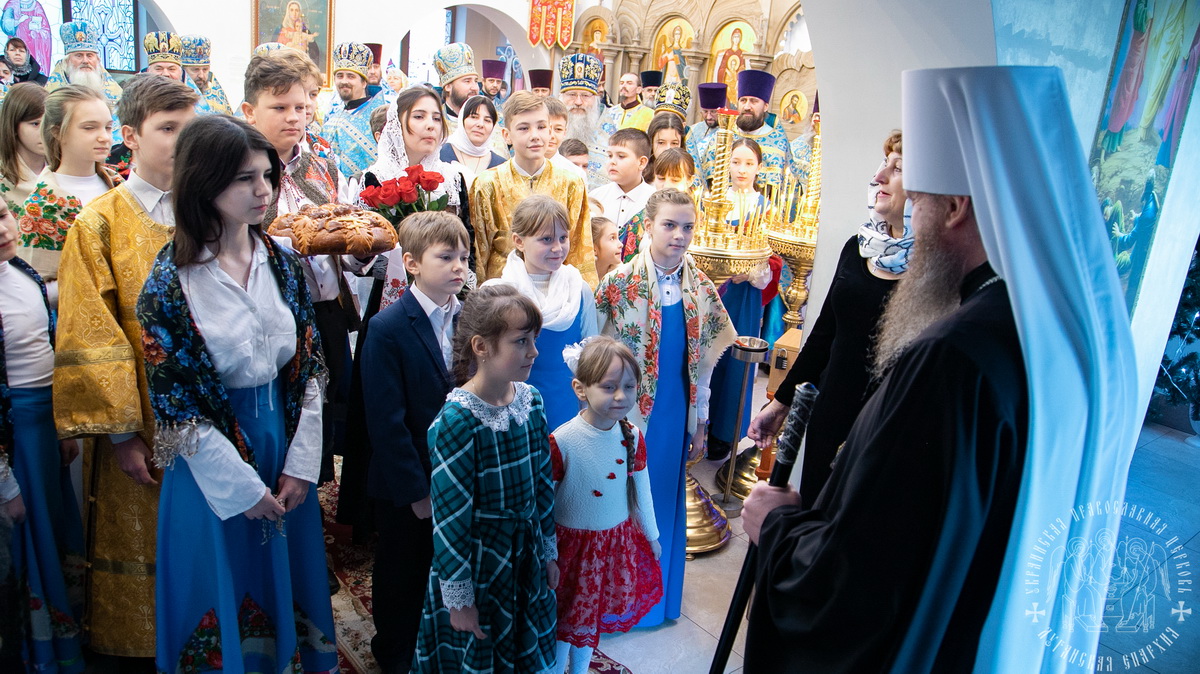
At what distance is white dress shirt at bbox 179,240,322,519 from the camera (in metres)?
1.99

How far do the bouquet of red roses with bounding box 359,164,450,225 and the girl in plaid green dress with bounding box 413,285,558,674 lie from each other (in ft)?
3.17

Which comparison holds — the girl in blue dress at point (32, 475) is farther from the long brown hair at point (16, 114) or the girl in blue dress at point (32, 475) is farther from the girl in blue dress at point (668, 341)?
the girl in blue dress at point (668, 341)

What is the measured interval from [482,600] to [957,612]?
48.9 inches

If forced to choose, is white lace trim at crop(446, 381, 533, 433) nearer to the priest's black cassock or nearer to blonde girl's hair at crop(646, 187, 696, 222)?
the priest's black cassock

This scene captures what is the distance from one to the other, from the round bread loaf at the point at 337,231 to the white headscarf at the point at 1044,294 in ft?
6.02

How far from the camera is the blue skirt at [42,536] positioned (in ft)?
7.52

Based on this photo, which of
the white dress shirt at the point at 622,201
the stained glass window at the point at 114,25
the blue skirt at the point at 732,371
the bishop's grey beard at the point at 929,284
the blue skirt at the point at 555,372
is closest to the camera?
the bishop's grey beard at the point at 929,284

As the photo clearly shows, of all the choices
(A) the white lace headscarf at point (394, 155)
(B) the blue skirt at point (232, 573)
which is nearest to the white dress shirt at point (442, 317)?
(B) the blue skirt at point (232, 573)

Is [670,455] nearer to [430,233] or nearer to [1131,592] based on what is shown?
[430,233]

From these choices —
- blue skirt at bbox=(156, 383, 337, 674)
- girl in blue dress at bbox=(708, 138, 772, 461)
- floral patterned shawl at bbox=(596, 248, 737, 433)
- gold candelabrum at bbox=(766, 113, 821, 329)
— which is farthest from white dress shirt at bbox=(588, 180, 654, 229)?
blue skirt at bbox=(156, 383, 337, 674)

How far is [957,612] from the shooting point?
1397 mm

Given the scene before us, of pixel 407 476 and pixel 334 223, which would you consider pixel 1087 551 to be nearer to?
pixel 407 476

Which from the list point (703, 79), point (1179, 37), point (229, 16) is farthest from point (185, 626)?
point (703, 79)

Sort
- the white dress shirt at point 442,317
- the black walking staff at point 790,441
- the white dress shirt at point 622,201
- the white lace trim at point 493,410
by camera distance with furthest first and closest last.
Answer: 1. the white dress shirt at point 622,201
2. the white dress shirt at point 442,317
3. the white lace trim at point 493,410
4. the black walking staff at point 790,441
